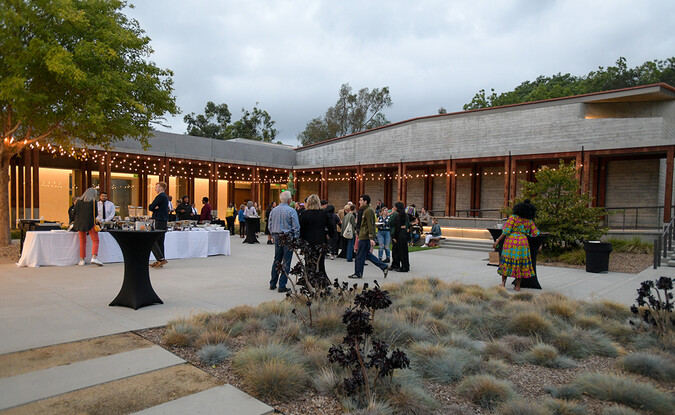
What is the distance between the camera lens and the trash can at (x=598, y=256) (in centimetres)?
988

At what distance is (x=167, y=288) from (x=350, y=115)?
4883 cm

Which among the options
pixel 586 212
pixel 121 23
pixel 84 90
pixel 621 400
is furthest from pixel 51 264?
pixel 586 212

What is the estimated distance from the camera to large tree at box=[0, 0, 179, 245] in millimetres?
9586

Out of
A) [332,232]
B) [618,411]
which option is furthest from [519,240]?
[618,411]

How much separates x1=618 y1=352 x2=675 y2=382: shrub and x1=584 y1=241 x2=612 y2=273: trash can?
6.81 meters

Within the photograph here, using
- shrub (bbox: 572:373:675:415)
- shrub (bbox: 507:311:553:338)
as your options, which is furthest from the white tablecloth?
shrub (bbox: 572:373:675:415)

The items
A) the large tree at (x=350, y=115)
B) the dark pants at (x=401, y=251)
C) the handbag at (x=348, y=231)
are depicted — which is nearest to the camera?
the dark pants at (x=401, y=251)

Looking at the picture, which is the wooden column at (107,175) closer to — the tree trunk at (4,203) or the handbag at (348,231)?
the tree trunk at (4,203)

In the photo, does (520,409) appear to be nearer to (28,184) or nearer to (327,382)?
(327,382)

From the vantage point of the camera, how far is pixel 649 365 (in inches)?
148

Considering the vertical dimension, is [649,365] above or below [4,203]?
below

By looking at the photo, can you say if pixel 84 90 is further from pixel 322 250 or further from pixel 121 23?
pixel 322 250

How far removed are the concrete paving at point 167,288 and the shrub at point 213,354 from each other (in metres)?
1.24

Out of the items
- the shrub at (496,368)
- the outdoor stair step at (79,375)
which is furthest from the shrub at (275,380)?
the shrub at (496,368)
